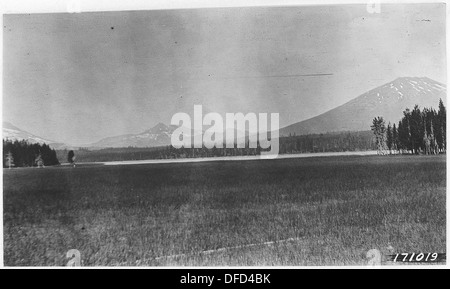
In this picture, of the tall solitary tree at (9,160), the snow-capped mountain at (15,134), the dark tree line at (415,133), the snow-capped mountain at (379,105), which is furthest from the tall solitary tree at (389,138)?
the tall solitary tree at (9,160)

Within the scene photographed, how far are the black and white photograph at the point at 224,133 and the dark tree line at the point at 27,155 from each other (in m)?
0.02

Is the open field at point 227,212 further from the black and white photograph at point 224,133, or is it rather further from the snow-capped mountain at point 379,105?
the snow-capped mountain at point 379,105

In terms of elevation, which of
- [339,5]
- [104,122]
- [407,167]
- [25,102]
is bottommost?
[407,167]

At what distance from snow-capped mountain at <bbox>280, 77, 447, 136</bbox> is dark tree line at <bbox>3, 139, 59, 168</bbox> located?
2848mm

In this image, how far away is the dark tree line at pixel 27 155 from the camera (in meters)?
4.14

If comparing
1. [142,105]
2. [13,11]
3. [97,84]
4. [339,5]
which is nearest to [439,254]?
[339,5]

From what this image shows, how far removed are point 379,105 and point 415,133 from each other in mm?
556

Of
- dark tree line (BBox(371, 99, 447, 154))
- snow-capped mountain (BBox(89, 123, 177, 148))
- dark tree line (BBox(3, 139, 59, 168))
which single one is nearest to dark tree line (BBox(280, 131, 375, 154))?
dark tree line (BBox(371, 99, 447, 154))

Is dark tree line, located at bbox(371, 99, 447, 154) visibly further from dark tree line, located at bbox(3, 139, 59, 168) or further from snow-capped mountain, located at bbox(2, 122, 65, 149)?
snow-capped mountain, located at bbox(2, 122, 65, 149)

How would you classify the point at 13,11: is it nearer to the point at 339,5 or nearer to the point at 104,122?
the point at 104,122

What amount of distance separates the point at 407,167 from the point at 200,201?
8.45ft

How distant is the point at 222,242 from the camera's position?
12.9 ft

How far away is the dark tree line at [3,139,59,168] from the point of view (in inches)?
163

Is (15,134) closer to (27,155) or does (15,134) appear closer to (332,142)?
(27,155)
